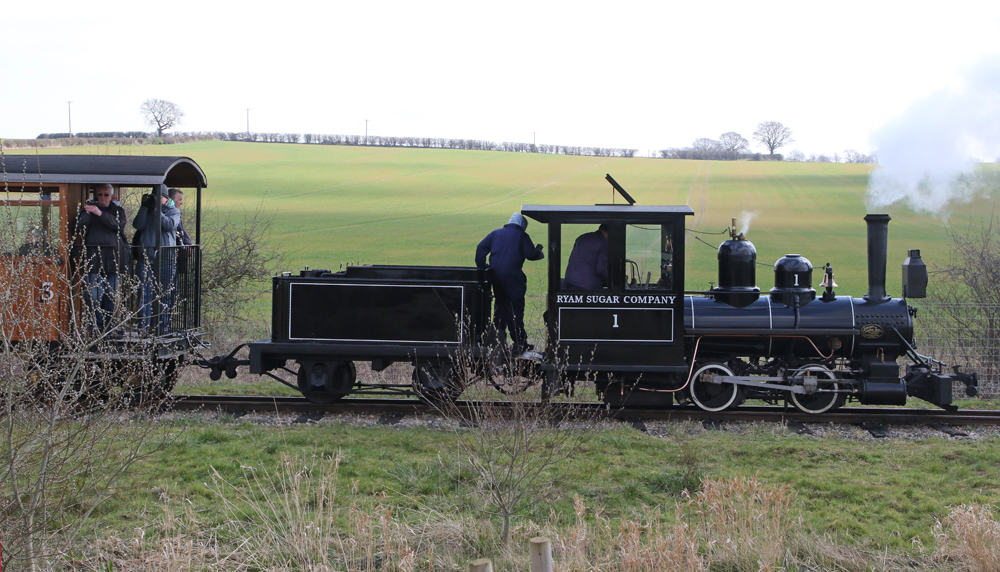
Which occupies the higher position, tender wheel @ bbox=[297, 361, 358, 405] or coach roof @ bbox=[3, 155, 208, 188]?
coach roof @ bbox=[3, 155, 208, 188]

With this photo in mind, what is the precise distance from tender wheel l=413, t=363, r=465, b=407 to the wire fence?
7.53 meters

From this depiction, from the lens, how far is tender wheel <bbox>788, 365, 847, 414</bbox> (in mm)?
8734

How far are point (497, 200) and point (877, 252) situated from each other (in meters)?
29.6

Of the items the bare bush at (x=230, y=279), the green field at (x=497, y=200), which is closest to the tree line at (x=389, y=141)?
the green field at (x=497, y=200)

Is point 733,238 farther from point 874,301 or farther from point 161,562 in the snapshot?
point 161,562

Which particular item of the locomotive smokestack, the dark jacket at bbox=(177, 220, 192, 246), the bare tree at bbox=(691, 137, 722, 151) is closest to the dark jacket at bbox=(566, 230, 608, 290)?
the locomotive smokestack

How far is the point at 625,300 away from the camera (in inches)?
327

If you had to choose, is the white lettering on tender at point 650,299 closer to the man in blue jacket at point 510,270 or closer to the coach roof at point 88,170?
the man in blue jacket at point 510,270

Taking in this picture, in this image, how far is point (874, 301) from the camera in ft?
29.0

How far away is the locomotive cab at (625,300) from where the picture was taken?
8289 millimetres

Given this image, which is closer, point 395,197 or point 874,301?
point 874,301

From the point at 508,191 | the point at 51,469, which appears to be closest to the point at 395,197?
the point at 508,191

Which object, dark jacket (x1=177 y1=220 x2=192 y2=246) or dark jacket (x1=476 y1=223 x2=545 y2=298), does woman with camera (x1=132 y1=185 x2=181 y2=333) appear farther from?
dark jacket (x1=476 y1=223 x2=545 y2=298)

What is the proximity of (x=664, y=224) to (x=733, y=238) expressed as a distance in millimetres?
1128
